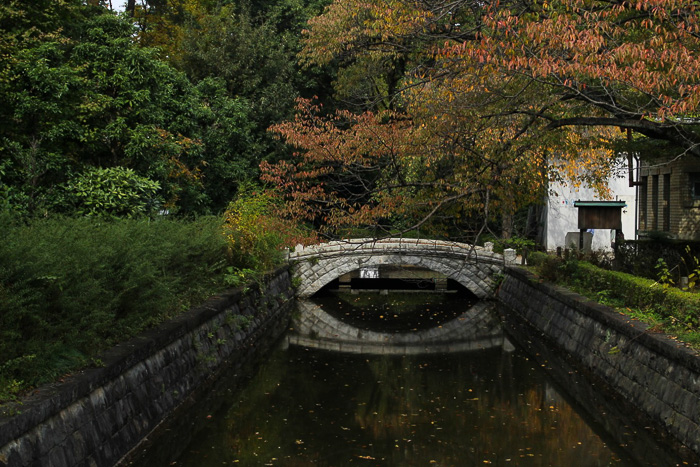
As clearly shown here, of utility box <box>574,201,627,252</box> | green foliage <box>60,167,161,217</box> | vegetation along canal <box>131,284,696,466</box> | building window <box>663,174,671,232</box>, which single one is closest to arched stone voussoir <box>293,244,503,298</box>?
utility box <box>574,201,627,252</box>

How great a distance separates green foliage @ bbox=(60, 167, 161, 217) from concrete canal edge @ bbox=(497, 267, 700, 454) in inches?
377

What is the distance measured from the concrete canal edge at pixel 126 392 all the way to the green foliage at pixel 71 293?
28cm

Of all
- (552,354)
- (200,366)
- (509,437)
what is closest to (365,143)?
(552,354)

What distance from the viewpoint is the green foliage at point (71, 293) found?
287 inches

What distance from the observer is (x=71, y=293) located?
27.8ft

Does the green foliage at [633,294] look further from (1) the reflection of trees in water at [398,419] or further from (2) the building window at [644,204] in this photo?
(2) the building window at [644,204]

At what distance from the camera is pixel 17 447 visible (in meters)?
6.27

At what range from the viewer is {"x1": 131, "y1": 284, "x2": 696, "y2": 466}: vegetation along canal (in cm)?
928

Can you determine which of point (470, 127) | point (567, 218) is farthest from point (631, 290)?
point (567, 218)

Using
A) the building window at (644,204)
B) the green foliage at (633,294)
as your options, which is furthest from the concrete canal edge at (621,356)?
the building window at (644,204)

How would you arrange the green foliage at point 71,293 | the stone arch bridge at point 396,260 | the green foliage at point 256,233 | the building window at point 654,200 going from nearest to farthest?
the green foliage at point 71,293
the green foliage at point 256,233
the stone arch bridge at point 396,260
the building window at point 654,200

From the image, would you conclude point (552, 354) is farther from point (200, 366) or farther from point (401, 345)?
point (200, 366)

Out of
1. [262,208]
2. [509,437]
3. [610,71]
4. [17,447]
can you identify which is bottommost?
[509,437]

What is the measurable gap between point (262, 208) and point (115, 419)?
Answer: 46.0ft
